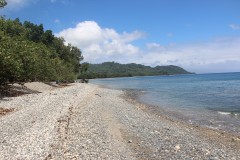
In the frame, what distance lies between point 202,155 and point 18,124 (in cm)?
1020

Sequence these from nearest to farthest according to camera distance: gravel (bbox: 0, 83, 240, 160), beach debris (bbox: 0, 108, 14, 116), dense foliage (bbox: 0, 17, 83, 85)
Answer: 1. gravel (bbox: 0, 83, 240, 160)
2. beach debris (bbox: 0, 108, 14, 116)
3. dense foliage (bbox: 0, 17, 83, 85)

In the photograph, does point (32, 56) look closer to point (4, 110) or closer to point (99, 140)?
point (4, 110)

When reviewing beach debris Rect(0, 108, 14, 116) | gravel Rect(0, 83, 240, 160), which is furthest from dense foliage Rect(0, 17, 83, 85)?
gravel Rect(0, 83, 240, 160)

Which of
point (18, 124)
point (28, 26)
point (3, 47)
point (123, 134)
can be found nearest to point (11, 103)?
point (3, 47)

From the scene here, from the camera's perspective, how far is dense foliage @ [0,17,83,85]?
115 ft

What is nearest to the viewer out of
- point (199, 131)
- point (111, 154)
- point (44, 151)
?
point (44, 151)

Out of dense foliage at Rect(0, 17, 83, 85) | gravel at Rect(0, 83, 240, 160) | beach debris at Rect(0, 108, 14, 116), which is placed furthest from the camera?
dense foliage at Rect(0, 17, 83, 85)

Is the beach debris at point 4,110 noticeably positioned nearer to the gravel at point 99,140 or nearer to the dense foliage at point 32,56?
the gravel at point 99,140

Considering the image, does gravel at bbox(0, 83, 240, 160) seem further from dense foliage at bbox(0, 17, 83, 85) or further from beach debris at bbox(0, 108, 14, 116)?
dense foliage at bbox(0, 17, 83, 85)

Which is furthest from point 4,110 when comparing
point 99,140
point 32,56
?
point 32,56

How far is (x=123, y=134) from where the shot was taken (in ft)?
59.7

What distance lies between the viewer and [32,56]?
42719 mm

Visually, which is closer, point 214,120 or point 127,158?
point 127,158

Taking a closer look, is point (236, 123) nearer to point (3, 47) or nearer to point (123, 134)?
point (123, 134)
